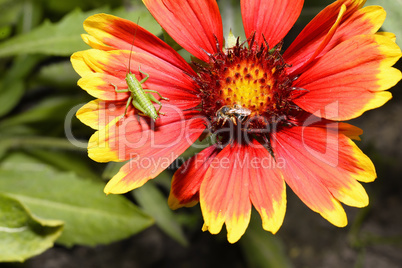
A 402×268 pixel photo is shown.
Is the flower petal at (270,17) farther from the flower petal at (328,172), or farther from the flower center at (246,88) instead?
the flower petal at (328,172)

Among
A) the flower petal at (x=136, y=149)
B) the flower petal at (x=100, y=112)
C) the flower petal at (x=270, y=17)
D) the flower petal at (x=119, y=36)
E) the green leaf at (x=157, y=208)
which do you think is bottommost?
the green leaf at (x=157, y=208)

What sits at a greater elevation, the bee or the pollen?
the pollen

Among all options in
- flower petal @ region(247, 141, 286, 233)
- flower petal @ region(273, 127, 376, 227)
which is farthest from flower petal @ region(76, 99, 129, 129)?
flower petal @ region(273, 127, 376, 227)

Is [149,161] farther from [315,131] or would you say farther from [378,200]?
[378,200]

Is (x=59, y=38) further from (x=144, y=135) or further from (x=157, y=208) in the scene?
(x=157, y=208)

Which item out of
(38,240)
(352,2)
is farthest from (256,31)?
(38,240)

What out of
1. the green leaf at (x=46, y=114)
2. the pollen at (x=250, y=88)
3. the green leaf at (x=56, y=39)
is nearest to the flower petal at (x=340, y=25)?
the pollen at (x=250, y=88)

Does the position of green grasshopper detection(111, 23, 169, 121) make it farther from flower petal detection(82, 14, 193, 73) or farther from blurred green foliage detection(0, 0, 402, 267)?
blurred green foliage detection(0, 0, 402, 267)
